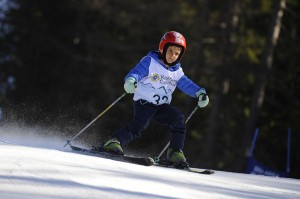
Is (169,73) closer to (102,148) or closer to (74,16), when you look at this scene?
(102,148)

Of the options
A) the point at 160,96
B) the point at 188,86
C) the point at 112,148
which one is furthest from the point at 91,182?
the point at 188,86

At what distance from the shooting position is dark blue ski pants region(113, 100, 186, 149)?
7886mm

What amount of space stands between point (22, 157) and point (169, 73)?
10.7ft

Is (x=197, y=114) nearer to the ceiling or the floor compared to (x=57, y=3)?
nearer to the floor

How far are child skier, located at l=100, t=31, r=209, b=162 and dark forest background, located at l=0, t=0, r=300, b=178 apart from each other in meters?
9.13

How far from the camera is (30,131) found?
400 inches

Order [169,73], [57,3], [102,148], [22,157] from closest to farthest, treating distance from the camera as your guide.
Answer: [22,157] < [102,148] < [169,73] < [57,3]

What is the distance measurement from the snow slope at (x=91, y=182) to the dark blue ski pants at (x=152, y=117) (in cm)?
127

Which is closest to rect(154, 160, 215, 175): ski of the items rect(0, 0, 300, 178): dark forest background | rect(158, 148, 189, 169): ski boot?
rect(158, 148, 189, 169): ski boot

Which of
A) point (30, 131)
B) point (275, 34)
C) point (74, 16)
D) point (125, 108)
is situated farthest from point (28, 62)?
point (30, 131)

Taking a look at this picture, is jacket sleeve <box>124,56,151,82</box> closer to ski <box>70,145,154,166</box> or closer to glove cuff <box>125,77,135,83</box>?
glove cuff <box>125,77,135,83</box>

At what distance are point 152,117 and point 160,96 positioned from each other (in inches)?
11.6

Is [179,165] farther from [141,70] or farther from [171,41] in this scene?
[171,41]

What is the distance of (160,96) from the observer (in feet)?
26.6
